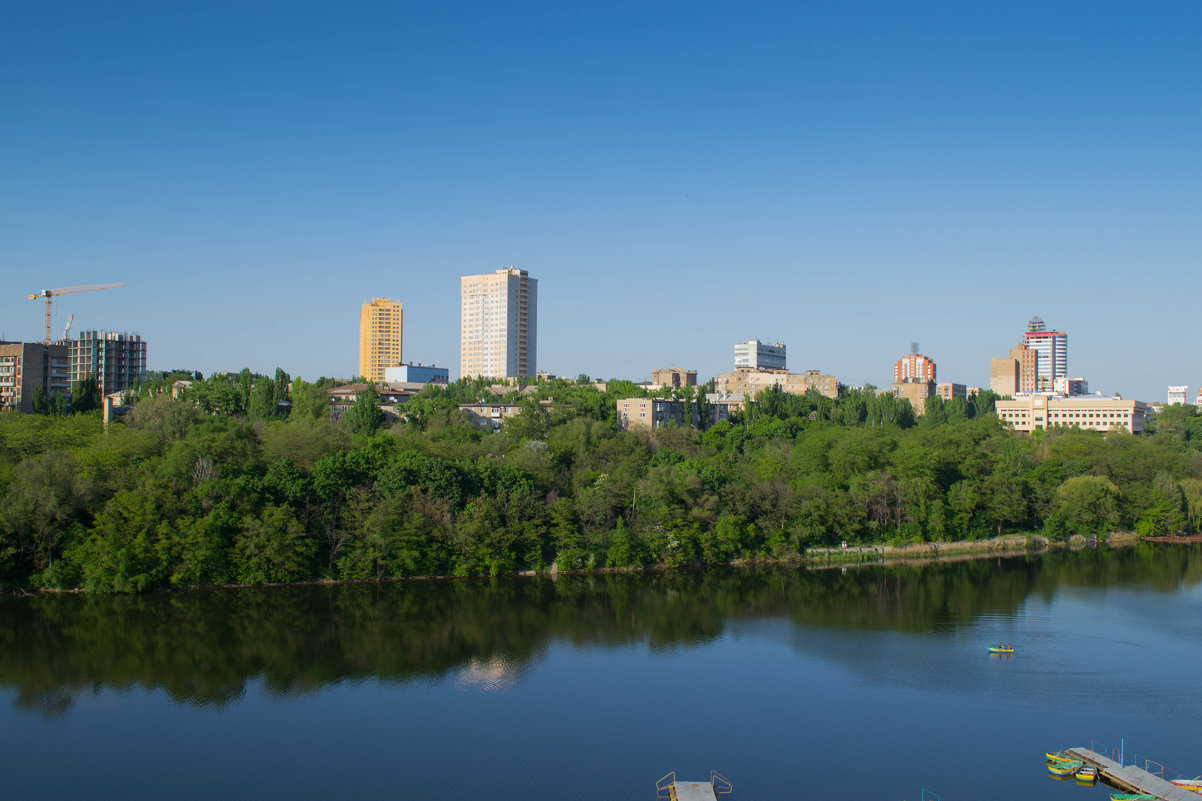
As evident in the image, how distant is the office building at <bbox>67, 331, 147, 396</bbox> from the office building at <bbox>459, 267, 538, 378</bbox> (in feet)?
83.1

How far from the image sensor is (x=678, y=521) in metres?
25.7

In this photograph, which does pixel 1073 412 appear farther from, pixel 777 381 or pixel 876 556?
pixel 876 556

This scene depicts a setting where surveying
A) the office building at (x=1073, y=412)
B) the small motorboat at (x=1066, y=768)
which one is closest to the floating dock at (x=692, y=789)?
the small motorboat at (x=1066, y=768)

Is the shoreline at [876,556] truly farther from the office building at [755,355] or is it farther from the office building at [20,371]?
the office building at [755,355]

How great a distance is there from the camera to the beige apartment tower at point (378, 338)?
92312 mm

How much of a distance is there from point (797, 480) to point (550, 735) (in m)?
17.9

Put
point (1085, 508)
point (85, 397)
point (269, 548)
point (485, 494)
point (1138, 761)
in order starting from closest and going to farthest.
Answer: point (1138, 761) < point (269, 548) < point (485, 494) < point (1085, 508) < point (85, 397)

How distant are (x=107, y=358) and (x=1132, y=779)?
6457cm

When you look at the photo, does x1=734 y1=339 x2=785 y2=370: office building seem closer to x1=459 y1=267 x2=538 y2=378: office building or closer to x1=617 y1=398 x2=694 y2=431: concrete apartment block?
x1=459 y1=267 x2=538 y2=378: office building

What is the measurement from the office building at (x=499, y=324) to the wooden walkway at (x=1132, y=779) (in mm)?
68819

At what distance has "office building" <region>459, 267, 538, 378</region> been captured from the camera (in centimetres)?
8038

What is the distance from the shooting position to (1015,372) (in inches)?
4033

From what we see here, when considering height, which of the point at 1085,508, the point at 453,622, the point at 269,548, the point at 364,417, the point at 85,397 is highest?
the point at 85,397

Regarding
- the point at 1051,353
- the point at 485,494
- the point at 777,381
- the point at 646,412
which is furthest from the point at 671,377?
the point at 1051,353
